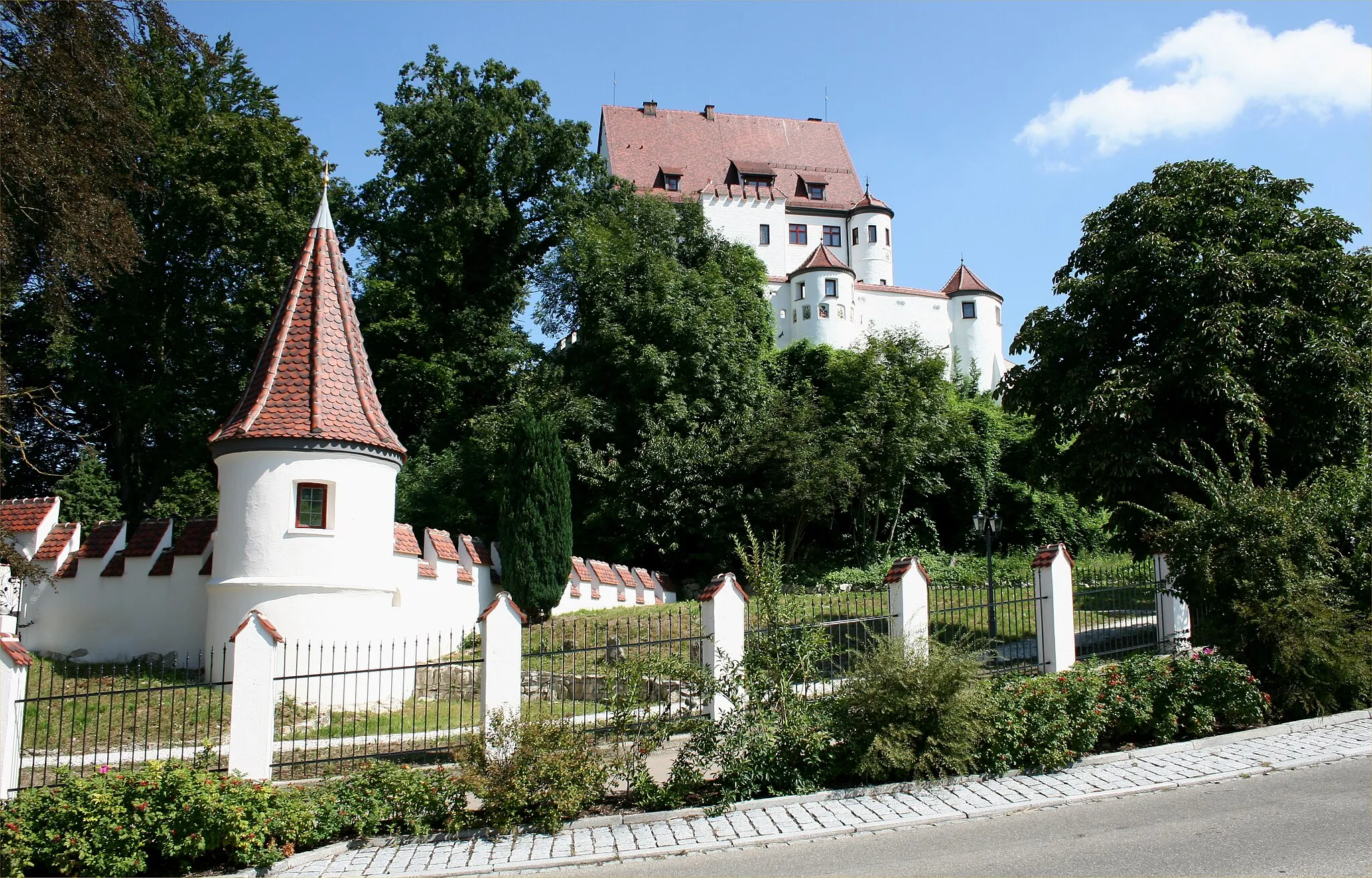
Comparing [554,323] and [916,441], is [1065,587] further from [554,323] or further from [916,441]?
[554,323]

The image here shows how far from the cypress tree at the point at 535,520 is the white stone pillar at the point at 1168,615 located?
11.8 metres

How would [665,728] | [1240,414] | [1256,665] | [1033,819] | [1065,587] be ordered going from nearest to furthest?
[1033,819]
[665,728]
[1256,665]
[1065,587]
[1240,414]

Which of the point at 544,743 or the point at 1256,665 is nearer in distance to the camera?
the point at 544,743

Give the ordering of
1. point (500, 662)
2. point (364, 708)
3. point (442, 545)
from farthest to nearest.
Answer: point (442, 545) → point (364, 708) → point (500, 662)

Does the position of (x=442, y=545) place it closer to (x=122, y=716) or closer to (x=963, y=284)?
(x=122, y=716)

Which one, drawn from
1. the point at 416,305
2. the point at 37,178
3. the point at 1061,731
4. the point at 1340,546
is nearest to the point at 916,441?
the point at 416,305

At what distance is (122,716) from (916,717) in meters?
8.11

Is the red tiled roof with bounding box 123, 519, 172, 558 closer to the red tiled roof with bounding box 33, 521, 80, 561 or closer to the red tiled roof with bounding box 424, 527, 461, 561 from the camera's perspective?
the red tiled roof with bounding box 33, 521, 80, 561

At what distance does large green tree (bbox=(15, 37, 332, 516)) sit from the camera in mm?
29344

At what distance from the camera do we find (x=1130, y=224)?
61.1 feet

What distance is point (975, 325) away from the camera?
2208 inches

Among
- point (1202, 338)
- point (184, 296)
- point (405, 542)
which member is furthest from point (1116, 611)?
point (184, 296)

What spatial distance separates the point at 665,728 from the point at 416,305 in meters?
24.7

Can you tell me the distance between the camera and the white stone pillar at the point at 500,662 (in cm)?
1110
